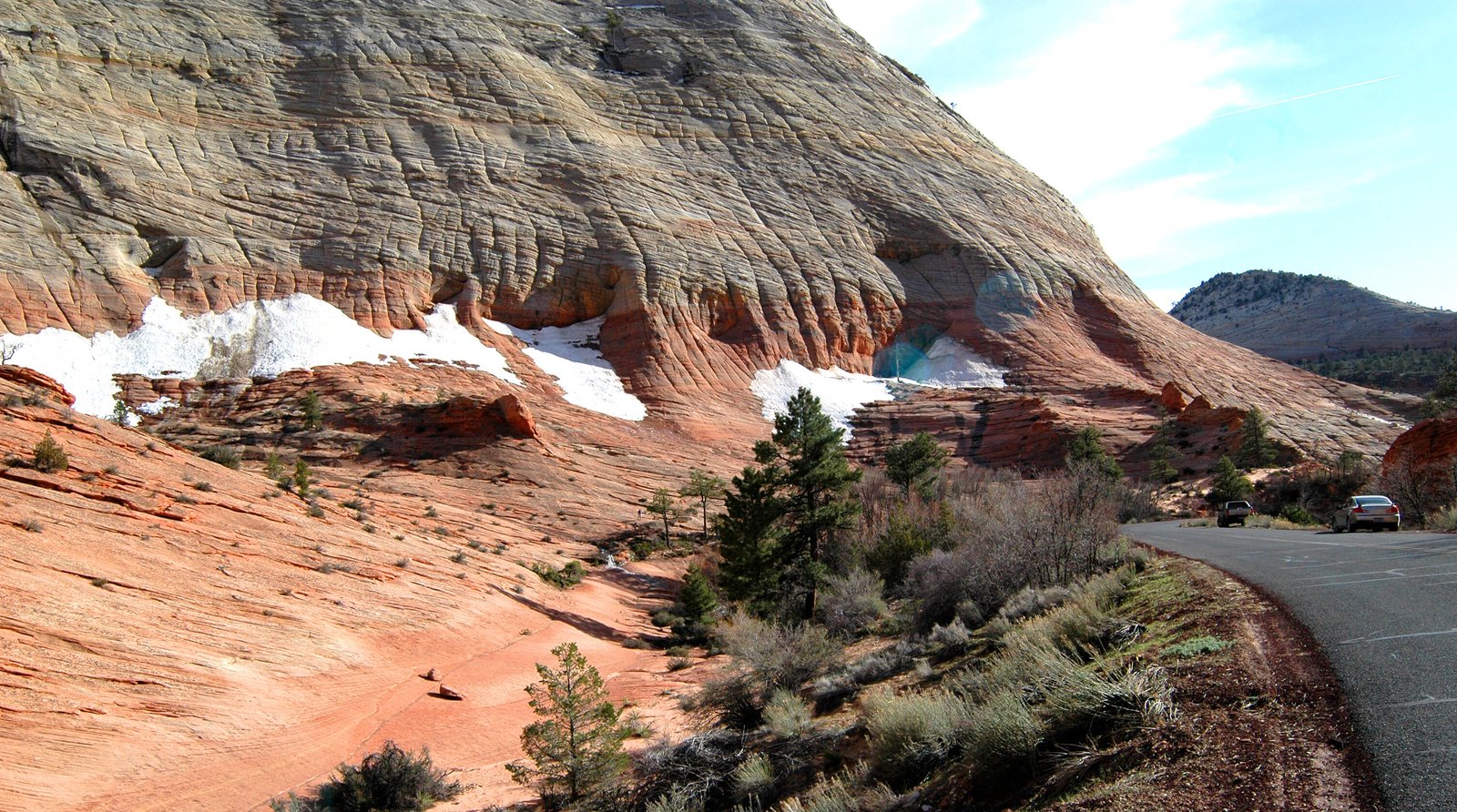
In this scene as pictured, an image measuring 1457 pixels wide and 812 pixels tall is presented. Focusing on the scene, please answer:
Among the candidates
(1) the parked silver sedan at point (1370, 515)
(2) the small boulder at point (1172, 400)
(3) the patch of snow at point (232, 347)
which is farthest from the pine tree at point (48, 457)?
(2) the small boulder at point (1172, 400)

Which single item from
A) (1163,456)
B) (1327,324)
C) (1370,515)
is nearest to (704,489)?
(1370,515)

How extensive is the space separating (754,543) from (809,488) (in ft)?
7.19

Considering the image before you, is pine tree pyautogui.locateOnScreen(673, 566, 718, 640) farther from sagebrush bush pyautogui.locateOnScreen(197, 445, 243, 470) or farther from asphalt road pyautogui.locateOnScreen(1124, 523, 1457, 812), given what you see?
asphalt road pyautogui.locateOnScreen(1124, 523, 1457, 812)

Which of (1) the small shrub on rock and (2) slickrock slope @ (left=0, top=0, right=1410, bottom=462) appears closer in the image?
(1) the small shrub on rock

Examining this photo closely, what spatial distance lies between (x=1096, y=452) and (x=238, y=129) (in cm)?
4582

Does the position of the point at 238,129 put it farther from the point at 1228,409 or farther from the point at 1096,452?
the point at 1228,409

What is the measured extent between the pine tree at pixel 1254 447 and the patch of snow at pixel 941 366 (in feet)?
41.0

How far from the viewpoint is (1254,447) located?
121 ft

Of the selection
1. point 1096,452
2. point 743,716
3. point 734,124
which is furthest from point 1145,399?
point 743,716

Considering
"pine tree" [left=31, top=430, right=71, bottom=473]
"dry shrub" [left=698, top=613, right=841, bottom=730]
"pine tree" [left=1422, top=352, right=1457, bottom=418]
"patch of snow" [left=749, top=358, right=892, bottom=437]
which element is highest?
"patch of snow" [left=749, top=358, right=892, bottom=437]

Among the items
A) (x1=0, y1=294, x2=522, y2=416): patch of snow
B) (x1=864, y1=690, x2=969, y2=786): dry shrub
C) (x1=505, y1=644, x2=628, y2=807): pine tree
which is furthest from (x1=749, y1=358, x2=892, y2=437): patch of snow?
(x1=864, y1=690, x2=969, y2=786): dry shrub

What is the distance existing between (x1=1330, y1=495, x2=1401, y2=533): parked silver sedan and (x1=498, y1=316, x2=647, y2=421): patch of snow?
2631 centimetres

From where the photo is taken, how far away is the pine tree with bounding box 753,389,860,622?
22.5 metres

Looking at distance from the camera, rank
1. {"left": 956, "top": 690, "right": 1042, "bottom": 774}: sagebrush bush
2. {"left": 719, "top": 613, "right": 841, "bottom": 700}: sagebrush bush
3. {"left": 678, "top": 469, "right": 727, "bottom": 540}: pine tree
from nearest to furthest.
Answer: {"left": 956, "top": 690, "right": 1042, "bottom": 774}: sagebrush bush → {"left": 719, "top": 613, "right": 841, "bottom": 700}: sagebrush bush → {"left": 678, "top": 469, "right": 727, "bottom": 540}: pine tree
